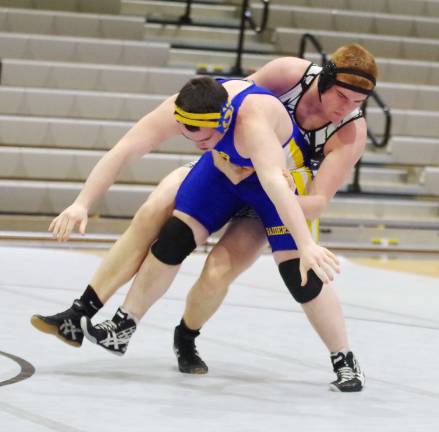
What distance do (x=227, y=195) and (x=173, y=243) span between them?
0.71 feet

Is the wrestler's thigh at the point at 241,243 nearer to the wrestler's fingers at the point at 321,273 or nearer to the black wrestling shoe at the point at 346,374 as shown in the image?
the black wrestling shoe at the point at 346,374

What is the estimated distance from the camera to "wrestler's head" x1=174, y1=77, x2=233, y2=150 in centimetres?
312

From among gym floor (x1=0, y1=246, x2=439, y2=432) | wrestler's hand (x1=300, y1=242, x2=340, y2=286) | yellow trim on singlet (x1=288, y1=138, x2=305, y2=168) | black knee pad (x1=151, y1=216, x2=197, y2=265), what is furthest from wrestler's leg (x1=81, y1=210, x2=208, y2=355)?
wrestler's hand (x1=300, y1=242, x2=340, y2=286)

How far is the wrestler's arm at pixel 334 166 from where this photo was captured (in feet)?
10.9

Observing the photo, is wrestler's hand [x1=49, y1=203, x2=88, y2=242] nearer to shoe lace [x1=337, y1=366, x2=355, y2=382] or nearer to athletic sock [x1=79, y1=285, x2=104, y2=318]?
athletic sock [x1=79, y1=285, x2=104, y2=318]

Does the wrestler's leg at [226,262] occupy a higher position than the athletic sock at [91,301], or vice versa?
the wrestler's leg at [226,262]

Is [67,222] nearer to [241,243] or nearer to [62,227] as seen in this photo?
[62,227]

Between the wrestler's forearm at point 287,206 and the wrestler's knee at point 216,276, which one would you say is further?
the wrestler's knee at point 216,276

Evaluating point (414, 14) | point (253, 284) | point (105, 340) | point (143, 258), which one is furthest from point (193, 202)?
point (414, 14)

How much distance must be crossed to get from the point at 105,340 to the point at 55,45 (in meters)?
5.58

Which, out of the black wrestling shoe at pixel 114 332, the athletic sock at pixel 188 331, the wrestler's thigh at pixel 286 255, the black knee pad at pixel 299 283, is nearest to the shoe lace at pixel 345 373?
the black knee pad at pixel 299 283

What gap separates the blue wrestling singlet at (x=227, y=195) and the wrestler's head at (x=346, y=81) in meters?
0.17

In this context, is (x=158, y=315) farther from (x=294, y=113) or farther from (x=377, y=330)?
(x=294, y=113)

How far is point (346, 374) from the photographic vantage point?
3332mm
